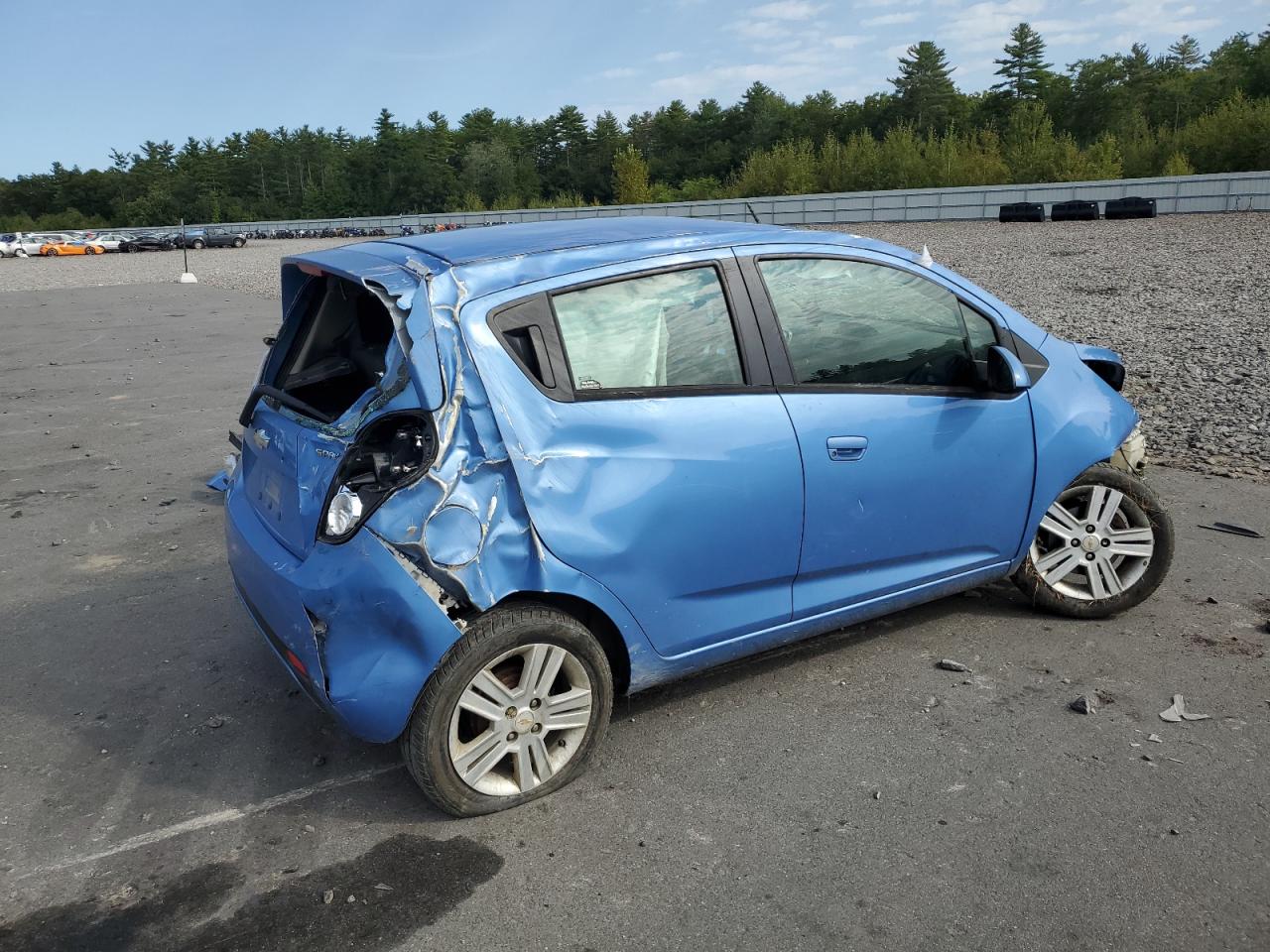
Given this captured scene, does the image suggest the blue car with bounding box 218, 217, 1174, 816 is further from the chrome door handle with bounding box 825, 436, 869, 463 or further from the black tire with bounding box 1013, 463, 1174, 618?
the black tire with bounding box 1013, 463, 1174, 618

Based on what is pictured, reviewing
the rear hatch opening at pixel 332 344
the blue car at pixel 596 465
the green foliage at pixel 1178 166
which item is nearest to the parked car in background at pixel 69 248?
the green foliage at pixel 1178 166

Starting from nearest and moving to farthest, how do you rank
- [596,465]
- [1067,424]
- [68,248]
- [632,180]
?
[596,465]
[1067,424]
[68,248]
[632,180]

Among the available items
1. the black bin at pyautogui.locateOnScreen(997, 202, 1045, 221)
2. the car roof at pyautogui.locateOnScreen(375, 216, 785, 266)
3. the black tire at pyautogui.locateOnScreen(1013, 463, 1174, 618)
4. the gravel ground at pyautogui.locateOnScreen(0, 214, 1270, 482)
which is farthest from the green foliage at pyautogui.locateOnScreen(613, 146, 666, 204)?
the car roof at pyautogui.locateOnScreen(375, 216, 785, 266)

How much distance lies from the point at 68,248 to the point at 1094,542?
232 ft

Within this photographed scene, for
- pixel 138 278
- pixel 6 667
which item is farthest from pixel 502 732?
pixel 138 278

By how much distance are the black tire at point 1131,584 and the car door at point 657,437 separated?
1493 mm

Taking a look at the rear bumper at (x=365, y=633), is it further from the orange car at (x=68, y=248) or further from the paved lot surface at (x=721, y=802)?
the orange car at (x=68, y=248)

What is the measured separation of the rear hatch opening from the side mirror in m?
2.32

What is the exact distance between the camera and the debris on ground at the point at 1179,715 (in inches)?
146

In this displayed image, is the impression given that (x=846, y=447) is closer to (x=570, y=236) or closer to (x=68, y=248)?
(x=570, y=236)

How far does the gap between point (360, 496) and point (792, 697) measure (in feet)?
6.20

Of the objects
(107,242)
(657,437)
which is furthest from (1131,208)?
(107,242)

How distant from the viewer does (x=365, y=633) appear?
3.06 metres

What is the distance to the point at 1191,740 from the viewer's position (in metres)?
3.57
